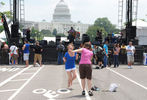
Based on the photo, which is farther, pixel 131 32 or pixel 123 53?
pixel 131 32

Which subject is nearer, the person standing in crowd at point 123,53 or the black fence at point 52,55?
the person standing in crowd at point 123,53

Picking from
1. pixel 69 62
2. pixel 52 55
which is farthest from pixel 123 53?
pixel 69 62

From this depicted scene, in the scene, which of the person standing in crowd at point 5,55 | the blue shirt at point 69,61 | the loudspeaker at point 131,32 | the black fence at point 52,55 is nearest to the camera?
the blue shirt at point 69,61

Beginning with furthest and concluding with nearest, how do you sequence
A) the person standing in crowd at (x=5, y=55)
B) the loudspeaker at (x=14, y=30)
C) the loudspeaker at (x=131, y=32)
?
the loudspeaker at (x=131, y=32) < the loudspeaker at (x=14, y=30) < the person standing in crowd at (x=5, y=55)

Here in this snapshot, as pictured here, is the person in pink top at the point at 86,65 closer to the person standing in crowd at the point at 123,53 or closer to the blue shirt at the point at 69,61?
the blue shirt at the point at 69,61

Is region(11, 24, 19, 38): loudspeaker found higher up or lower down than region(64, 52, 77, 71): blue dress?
higher up

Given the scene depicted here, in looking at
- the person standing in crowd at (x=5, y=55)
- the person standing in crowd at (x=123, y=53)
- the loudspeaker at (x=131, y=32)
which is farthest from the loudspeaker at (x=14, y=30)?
the loudspeaker at (x=131, y=32)

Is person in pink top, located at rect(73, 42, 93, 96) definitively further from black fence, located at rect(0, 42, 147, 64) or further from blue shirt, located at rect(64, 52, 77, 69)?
black fence, located at rect(0, 42, 147, 64)

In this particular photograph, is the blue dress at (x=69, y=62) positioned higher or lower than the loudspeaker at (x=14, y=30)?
lower

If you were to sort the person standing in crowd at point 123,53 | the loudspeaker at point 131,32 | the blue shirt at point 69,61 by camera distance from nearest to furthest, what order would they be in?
the blue shirt at point 69,61 < the person standing in crowd at point 123,53 < the loudspeaker at point 131,32

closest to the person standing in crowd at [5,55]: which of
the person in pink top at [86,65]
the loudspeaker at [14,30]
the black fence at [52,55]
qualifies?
the black fence at [52,55]

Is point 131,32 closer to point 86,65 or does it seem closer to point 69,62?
point 69,62

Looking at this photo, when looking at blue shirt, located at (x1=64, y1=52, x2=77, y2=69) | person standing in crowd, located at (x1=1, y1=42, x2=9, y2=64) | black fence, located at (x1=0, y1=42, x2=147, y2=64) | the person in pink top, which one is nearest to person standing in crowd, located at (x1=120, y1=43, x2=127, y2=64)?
black fence, located at (x1=0, y1=42, x2=147, y2=64)

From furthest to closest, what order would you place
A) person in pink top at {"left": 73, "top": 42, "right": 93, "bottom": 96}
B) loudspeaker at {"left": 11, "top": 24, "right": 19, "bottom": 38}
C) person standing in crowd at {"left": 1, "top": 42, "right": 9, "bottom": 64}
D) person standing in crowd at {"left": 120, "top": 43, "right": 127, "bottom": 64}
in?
loudspeaker at {"left": 11, "top": 24, "right": 19, "bottom": 38}
person standing in crowd at {"left": 120, "top": 43, "right": 127, "bottom": 64}
person standing in crowd at {"left": 1, "top": 42, "right": 9, "bottom": 64}
person in pink top at {"left": 73, "top": 42, "right": 93, "bottom": 96}
